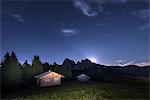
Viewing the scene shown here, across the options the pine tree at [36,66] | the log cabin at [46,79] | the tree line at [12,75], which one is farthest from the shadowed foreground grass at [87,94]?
the pine tree at [36,66]

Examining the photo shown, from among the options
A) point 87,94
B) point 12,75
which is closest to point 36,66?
point 12,75

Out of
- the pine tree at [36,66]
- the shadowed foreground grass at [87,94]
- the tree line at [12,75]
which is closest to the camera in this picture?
the shadowed foreground grass at [87,94]

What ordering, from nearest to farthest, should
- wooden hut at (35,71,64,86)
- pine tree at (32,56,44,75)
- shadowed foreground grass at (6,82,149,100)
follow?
shadowed foreground grass at (6,82,149,100), wooden hut at (35,71,64,86), pine tree at (32,56,44,75)

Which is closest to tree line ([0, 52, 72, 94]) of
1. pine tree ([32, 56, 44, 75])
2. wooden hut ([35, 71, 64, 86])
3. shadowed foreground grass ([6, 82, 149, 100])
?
wooden hut ([35, 71, 64, 86])

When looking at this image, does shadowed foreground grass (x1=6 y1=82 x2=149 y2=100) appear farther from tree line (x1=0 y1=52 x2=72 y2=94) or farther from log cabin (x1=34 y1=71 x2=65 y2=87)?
log cabin (x1=34 y1=71 x2=65 y2=87)

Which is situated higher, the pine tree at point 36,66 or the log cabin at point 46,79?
the pine tree at point 36,66

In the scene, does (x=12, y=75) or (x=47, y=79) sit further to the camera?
(x=47, y=79)

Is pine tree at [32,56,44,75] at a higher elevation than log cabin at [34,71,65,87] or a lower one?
higher

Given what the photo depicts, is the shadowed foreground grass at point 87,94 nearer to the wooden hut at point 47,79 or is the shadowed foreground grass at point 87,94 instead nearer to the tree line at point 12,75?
the tree line at point 12,75

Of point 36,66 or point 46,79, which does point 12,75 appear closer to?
point 46,79

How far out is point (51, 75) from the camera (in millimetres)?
80188

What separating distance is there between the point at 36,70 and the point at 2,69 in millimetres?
20564

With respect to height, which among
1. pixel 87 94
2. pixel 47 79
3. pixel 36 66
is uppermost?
pixel 36 66

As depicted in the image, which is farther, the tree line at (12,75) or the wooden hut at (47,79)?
the wooden hut at (47,79)
